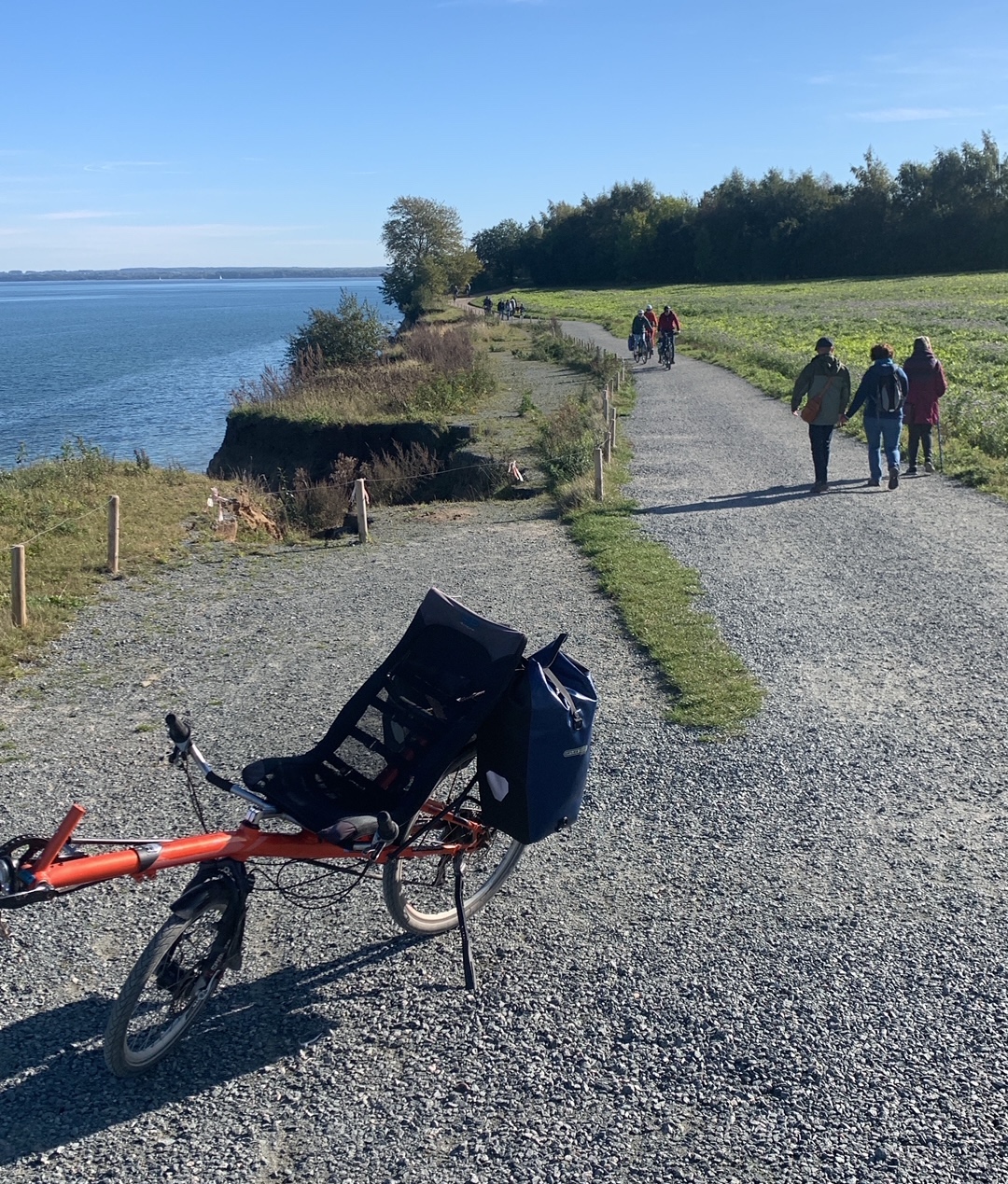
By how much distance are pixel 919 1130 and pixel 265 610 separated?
324 inches

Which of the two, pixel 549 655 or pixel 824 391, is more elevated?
pixel 824 391

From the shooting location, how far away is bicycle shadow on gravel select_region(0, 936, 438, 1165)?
368 cm

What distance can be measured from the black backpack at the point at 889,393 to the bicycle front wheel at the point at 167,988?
1223 centimetres

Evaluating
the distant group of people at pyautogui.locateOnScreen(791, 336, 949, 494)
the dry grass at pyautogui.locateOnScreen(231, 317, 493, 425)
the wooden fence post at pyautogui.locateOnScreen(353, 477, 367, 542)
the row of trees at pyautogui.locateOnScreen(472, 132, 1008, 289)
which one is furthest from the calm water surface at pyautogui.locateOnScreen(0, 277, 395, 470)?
the row of trees at pyautogui.locateOnScreen(472, 132, 1008, 289)

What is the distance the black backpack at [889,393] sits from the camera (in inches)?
558

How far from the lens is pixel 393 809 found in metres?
4.32

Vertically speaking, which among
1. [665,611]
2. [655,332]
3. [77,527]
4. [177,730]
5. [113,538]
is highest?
[655,332]

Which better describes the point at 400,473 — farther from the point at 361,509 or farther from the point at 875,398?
the point at 875,398

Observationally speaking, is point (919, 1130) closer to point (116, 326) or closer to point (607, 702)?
point (607, 702)

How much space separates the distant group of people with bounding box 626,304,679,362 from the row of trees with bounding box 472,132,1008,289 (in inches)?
2219

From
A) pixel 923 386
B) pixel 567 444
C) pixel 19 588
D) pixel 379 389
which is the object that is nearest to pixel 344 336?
pixel 379 389

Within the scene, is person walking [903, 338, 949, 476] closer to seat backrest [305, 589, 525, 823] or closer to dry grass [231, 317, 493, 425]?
dry grass [231, 317, 493, 425]

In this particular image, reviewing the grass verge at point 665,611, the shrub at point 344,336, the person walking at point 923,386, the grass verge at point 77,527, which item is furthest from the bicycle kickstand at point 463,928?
the shrub at point 344,336

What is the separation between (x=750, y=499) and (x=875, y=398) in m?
2.01
